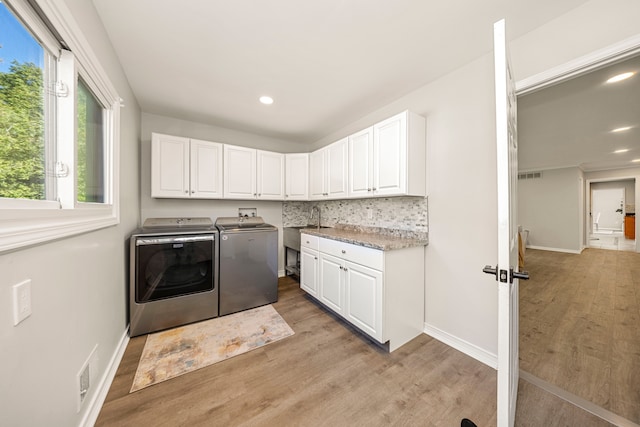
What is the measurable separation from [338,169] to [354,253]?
1209 millimetres

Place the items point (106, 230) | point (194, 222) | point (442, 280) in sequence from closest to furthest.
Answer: point (106, 230) → point (442, 280) → point (194, 222)

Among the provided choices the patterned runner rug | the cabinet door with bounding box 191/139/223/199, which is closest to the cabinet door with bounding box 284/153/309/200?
the cabinet door with bounding box 191/139/223/199

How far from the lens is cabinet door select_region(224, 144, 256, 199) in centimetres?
296

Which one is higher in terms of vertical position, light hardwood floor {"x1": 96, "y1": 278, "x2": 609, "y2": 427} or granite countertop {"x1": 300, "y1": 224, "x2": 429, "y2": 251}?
granite countertop {"x1": 300, "y1": 224, "x2": 429, "y2": 251}

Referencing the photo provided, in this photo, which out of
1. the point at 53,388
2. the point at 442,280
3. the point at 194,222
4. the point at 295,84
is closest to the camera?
the point at 53,388

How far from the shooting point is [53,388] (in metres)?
0.88

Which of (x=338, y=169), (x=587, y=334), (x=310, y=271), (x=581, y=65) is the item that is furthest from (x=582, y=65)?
(x=310, y=271)

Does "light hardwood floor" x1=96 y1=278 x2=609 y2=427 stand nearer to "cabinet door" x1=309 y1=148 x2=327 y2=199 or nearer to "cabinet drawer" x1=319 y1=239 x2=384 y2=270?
"cabinet drawer" x1=319 y1=239 x2=384 y2=270

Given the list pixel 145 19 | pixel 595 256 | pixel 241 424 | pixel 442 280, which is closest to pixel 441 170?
pixel 442 280

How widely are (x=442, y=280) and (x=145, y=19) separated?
3015mm

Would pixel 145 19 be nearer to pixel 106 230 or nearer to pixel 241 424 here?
pixel 106 230

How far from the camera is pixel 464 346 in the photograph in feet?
6.02

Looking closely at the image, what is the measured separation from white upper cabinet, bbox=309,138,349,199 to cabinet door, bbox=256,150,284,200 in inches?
18.7

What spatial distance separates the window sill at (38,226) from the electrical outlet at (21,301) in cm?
14
